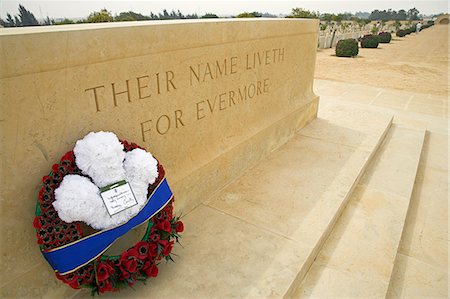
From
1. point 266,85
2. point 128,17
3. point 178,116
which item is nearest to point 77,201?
point 178,116

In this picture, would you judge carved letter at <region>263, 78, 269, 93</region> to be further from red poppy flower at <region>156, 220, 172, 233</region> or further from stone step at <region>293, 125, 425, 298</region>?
red poppy flower at <region>156, 220, 172, 233</region>

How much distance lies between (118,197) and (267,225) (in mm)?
1409

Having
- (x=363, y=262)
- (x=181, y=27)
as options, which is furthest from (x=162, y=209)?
(x=363, y=262)

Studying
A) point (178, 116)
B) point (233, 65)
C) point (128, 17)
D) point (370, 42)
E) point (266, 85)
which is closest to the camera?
point (178, 116)

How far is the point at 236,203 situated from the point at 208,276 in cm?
98

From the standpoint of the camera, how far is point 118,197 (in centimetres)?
192

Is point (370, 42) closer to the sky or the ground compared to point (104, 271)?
closer to the ground

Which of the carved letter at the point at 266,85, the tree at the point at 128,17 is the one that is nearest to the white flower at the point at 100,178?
the carved letter at the point at 266,85

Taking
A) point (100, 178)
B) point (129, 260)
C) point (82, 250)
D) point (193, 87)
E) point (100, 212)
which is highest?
point (193, 87)

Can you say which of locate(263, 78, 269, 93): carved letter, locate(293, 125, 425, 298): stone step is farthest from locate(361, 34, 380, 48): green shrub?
locate(263, 78, 269, 93): carved letter

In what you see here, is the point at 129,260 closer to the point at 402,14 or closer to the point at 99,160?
the point at 99,160

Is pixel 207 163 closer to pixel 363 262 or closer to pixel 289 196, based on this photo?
pixel 289 196

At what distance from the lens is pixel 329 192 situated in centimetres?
338

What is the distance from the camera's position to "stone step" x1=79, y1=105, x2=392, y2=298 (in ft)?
7.35
